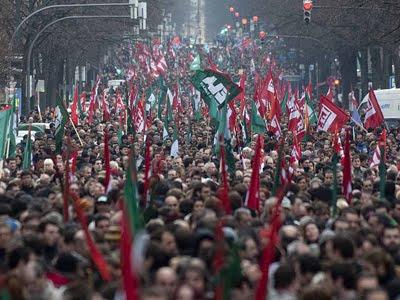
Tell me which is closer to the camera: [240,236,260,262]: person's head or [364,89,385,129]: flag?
[240,236,260,262]: person's head

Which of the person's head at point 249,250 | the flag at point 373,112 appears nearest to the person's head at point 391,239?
the person's head at point 249,250

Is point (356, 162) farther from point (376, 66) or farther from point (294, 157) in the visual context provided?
point (376, 66)

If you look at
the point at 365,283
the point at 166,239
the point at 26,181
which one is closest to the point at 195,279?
the point at 365,283

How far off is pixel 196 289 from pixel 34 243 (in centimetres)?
261

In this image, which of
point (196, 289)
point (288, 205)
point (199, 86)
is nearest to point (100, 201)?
point (288, 205)

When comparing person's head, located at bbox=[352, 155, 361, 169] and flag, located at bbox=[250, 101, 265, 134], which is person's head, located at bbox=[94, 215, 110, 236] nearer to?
person's head, located at bbox=[352, 155, 361, 169]

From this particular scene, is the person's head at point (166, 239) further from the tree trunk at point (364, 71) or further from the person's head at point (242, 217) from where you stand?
the tree trunk at point (364, 71)

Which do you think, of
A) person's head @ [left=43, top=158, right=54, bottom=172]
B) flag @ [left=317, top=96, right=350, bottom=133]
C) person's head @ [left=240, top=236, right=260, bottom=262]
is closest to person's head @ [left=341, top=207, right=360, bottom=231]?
person's head @ [left=240, top=236, right=260, bottom=262]

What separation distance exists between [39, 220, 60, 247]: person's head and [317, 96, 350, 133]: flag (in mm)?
13612

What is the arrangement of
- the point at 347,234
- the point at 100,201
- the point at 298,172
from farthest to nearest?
the point at 298,172 → the point at 100,201 → the point at 347,234

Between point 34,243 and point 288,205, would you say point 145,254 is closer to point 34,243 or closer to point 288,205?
point 34,243

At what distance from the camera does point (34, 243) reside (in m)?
11.6

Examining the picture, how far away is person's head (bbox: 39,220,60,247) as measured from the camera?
1209cm

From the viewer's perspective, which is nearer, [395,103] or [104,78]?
[395,103]
